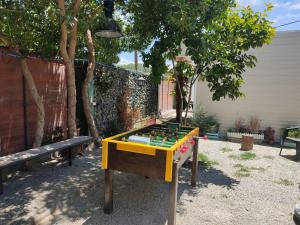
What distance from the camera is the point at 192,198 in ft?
12.1

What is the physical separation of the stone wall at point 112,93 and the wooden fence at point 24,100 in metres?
1.13

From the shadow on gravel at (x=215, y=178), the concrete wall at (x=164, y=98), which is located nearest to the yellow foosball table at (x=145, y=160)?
the shadow on gravel at (x=215, y=178)

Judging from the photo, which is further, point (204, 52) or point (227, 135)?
point (227, 135)

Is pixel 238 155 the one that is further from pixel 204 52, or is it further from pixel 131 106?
pixel 131 106

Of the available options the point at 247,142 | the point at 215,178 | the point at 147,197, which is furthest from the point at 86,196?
the point at 247,142

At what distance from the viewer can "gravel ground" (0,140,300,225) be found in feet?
10.1

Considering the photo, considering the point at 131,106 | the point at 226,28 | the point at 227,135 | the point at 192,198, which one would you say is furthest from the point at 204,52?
the point at 131,106

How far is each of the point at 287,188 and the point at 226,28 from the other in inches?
129

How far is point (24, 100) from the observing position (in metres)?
4.76

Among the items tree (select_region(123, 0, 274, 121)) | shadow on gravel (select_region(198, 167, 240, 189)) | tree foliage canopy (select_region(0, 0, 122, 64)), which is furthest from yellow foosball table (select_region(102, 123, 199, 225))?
tree foliage canopy (select_region(0, 0, 122, 64))

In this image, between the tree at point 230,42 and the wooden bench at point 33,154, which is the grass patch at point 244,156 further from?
the wooden bench at point 33,154

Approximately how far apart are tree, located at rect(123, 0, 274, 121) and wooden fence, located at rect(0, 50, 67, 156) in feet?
7.04

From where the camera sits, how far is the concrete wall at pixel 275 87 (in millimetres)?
7504

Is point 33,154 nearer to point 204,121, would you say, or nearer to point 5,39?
point 5,39
